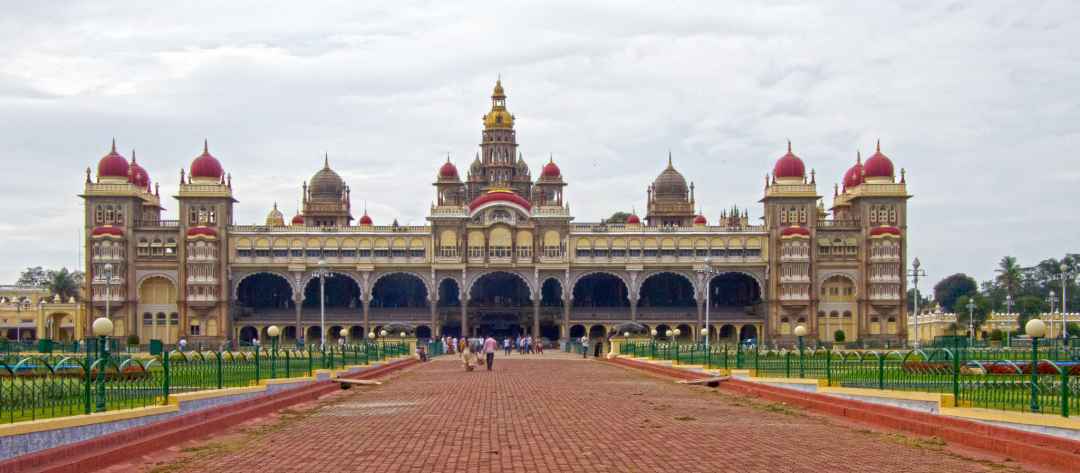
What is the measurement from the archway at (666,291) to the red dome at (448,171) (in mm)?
20229

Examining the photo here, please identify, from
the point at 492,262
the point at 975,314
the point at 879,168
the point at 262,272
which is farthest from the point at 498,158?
the point at 975,314

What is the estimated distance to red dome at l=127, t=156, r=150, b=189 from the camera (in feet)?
298

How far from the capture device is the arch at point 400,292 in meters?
94.2

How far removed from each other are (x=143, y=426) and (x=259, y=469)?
2969 millimetres

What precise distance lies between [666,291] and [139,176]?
40.6 metres

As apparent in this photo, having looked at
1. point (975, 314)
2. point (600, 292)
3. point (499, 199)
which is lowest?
point (975, 314)

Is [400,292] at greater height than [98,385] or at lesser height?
lesser

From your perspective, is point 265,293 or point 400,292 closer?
point 265,293

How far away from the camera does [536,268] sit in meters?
87.4

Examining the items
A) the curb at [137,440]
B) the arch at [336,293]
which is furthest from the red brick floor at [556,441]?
the arch at [336,293]

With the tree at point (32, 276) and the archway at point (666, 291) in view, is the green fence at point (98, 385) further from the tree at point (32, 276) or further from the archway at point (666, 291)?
the tree at point (32, 276)

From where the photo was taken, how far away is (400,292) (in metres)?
95.3

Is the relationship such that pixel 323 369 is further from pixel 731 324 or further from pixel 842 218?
pixel 842 218

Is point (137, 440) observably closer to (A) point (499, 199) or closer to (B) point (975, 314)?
(A) point (499, 199)
